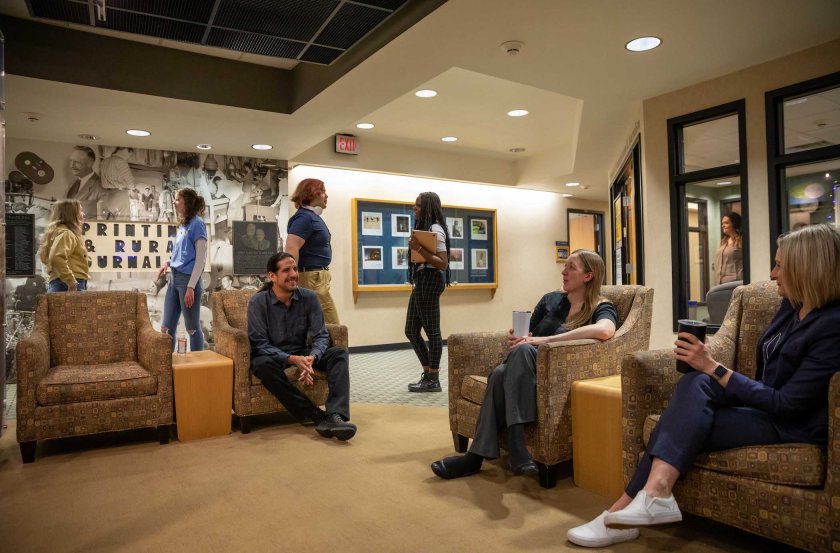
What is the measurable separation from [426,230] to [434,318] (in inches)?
29.1

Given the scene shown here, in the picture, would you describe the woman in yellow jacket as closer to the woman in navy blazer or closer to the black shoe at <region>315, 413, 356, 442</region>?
the black shoe at <region>315, 413, 356, 442</region>

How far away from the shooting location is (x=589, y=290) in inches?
121

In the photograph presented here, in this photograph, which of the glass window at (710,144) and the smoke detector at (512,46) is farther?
the glass window at (710,144)

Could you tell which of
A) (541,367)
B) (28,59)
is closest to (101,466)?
(541,367)

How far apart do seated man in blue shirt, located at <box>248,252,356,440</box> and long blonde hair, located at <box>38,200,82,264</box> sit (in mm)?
2154

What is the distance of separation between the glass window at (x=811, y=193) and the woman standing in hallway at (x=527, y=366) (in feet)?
7.36

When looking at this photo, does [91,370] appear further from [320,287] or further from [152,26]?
[152,26]

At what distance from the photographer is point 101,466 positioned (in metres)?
3.12

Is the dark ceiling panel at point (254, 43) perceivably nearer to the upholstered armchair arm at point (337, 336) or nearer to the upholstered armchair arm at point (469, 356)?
the upholstered armchair arm at point (337, 336)

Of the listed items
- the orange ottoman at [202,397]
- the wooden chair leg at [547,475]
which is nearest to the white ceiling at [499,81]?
the orange ottoman at [202,397]

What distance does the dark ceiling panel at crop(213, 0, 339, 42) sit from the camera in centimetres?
356

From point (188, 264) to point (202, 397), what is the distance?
147cm

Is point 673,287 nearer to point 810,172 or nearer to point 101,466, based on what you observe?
point 810,172

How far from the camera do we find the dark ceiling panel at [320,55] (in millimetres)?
4207
